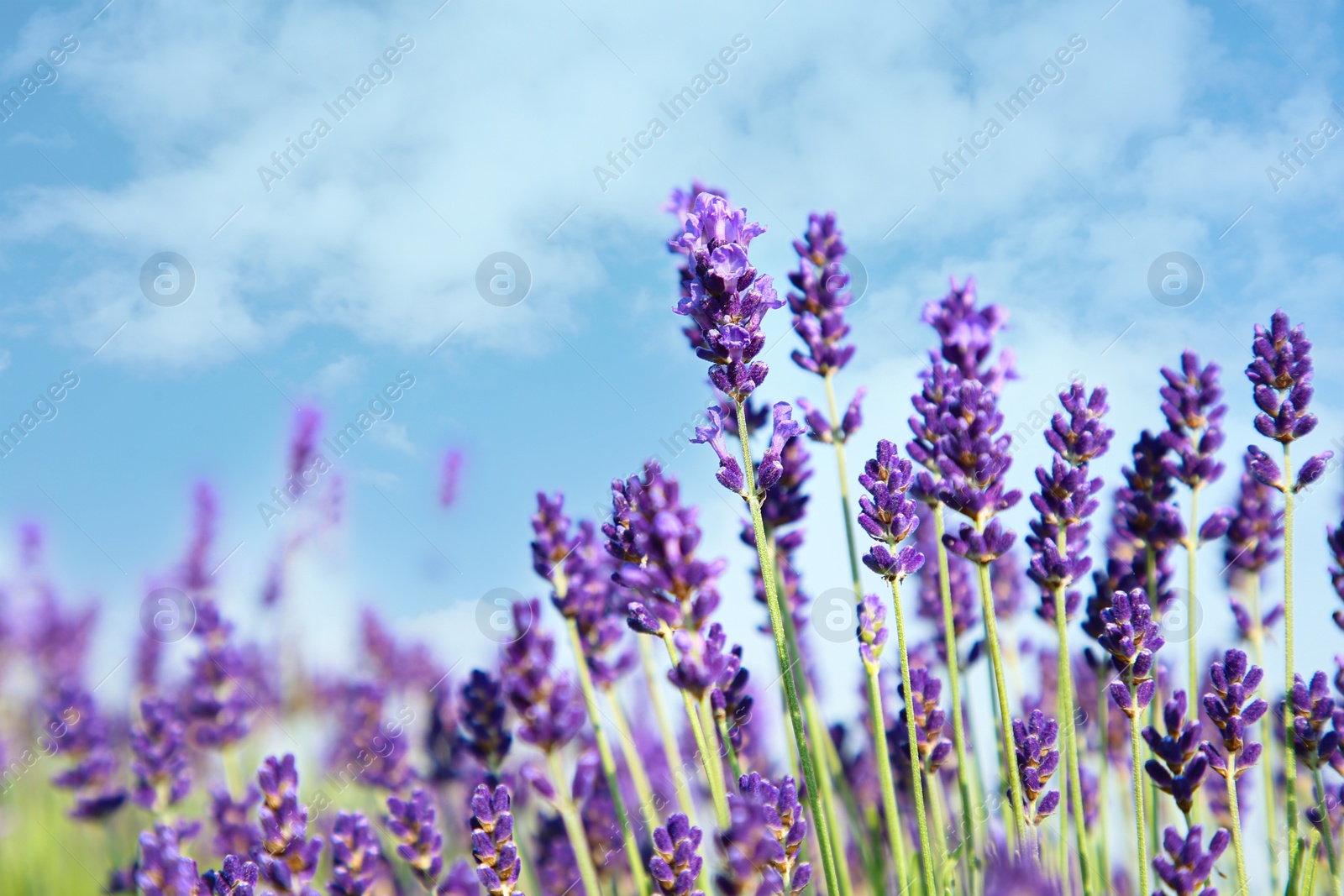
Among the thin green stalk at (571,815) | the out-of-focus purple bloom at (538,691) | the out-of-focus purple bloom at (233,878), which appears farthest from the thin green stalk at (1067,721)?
the out-of-focus purple bloom at (233,878)

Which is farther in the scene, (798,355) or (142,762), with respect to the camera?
(142,762)

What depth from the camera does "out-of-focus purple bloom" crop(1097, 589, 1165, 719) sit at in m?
1.55

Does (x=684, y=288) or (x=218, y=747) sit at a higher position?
(x=684, y=288)

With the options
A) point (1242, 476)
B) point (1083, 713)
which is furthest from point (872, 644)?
point (1083, 713)

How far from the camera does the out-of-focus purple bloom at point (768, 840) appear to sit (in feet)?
3.99

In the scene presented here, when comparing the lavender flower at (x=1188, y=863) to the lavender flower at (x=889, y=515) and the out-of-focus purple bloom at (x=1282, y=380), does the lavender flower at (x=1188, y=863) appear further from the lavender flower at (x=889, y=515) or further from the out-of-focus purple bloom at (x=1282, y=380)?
the out-of-focus purple bloom at (x=1282, y=380)

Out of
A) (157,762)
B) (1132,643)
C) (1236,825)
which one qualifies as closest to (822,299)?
(1132,643)

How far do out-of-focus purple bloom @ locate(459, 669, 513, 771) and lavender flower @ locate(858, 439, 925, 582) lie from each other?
1204 millimetres

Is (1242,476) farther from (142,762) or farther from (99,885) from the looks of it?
(99,885)

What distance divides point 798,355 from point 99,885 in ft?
12.3

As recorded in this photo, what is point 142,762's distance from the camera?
305 cm

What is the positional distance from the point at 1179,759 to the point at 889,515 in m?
0.59

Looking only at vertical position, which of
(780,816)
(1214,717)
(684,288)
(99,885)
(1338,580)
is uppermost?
(684,288)

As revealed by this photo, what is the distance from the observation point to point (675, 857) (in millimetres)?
1403
